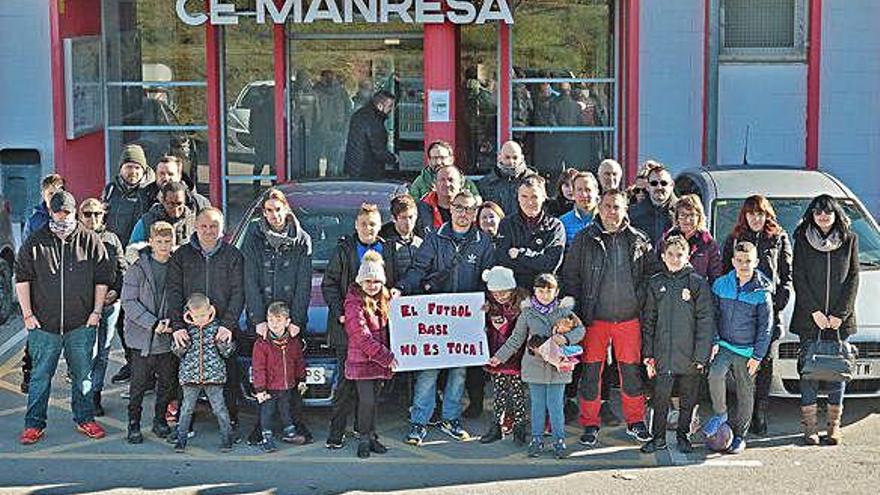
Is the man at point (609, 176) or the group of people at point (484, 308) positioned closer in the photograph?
the group of people at point (484, 308)

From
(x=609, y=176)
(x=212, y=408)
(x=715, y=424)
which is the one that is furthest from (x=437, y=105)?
(x=715, y=424)

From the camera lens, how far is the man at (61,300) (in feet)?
34.6

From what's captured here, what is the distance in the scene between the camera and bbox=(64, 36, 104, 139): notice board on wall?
684 inches

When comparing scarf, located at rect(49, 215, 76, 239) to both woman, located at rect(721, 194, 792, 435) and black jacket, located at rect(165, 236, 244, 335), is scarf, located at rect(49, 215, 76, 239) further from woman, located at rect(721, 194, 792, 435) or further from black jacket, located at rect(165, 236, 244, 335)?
woman, located at rect(721, 194, 792, 435)

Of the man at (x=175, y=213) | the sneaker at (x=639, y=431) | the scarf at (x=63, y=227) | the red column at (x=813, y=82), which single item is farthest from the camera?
the red column at (x=813, y=82)

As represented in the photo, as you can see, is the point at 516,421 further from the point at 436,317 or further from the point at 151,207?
the point at 151,207

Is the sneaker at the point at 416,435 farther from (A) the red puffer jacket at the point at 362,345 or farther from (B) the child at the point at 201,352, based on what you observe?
(B) the child at the point at 201,352

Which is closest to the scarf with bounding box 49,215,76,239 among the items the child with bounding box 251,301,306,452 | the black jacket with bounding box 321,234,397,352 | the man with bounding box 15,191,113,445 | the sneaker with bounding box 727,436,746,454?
the man with bounding box 15,191,113,445

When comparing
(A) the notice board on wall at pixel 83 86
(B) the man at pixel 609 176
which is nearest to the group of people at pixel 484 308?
(B) the man at pixel 609 176

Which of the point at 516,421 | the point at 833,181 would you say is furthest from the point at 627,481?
the point at 833,181

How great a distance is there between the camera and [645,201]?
11484 millimetres

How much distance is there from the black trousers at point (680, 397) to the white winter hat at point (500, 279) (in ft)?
4.02

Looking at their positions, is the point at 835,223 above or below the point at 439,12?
below

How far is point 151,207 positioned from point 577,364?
3637mm
